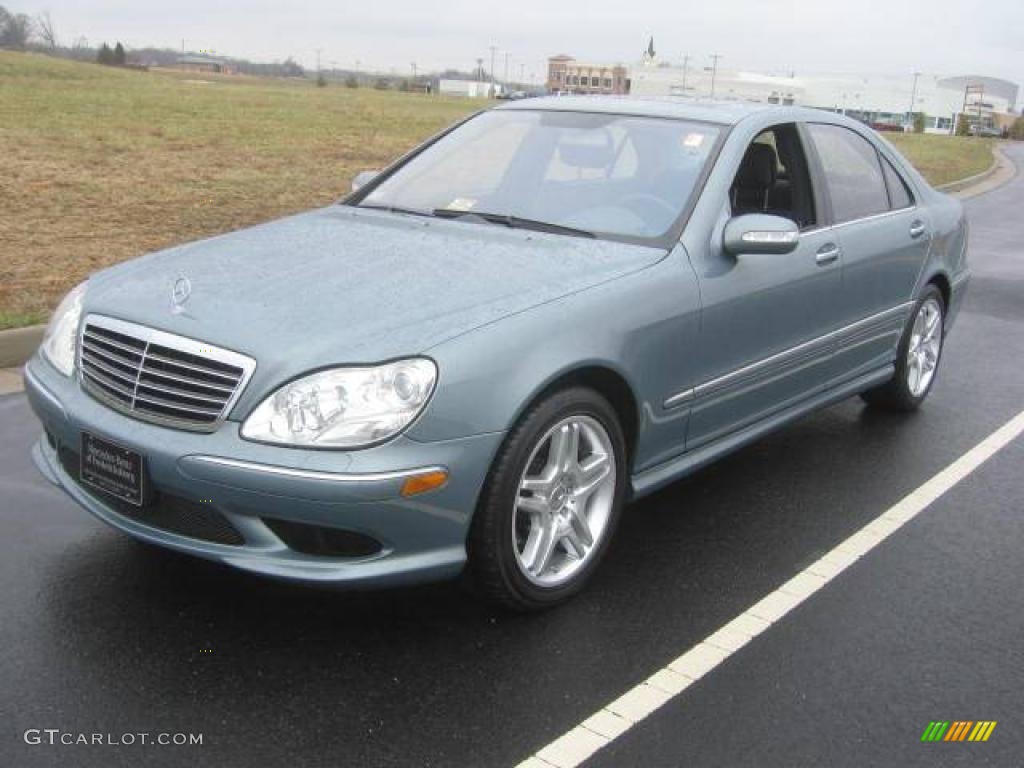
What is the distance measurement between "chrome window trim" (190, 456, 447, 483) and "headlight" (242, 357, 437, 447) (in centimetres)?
8

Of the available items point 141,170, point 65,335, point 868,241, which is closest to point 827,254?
point 868,241

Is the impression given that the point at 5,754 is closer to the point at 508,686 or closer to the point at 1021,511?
the point at 508,686

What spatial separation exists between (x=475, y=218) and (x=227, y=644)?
75.5 inches

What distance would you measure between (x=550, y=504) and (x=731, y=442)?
1.11 m

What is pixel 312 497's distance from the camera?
2949 millimetres

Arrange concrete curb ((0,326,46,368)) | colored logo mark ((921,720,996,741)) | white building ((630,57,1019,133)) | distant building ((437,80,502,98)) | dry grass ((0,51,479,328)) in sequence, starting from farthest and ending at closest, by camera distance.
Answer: distant building ((437,80,502,98))
white building ((630,57,1019,133))
dry grass ((0,51,479,328))
concrete curb ((0,326,46,368))
colored logo mark ((921,720,996,741))

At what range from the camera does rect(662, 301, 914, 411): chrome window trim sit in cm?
396

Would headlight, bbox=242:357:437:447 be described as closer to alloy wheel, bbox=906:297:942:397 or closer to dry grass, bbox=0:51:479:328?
alloy wheel, bbox=906:297:942:397

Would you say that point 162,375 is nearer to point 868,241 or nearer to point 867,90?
point 868,241

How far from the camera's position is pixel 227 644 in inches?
129

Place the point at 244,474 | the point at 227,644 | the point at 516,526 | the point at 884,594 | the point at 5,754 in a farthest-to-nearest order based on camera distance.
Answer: the point at 884,594 < the point at 516,526 < the point at 227,644 < the point at 244,474 < the point at 5,754

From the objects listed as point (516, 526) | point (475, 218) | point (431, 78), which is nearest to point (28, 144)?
point (475, 218)

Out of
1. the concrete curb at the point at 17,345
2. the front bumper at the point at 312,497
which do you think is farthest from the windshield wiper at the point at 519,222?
the concrete curb at the point at 17,345

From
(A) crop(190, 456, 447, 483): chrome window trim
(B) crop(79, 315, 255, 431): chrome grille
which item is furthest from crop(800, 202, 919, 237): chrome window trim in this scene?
(B) crop(79, 315, 255, 431): chrome grille
